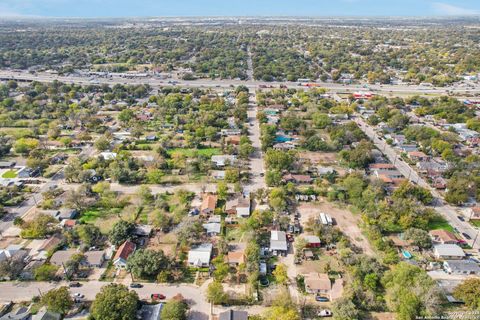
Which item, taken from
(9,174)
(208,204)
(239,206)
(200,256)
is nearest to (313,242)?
(239,206)

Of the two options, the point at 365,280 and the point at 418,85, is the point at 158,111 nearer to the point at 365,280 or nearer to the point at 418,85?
the point at 365,280

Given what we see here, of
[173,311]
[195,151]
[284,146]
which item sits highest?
[195,151]

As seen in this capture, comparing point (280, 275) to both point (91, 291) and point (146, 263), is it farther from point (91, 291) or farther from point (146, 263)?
point (91, 291)

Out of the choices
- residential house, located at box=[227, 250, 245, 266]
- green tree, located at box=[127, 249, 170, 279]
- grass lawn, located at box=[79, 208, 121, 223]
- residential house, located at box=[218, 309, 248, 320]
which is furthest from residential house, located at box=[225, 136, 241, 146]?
residential house, located at box=[218, 309, 248, 320]

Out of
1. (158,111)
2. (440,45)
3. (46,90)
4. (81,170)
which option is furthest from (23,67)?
(440,45)

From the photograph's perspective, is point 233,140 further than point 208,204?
Yes

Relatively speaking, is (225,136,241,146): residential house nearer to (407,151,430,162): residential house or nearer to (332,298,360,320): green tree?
(407,151,430,162): residential house

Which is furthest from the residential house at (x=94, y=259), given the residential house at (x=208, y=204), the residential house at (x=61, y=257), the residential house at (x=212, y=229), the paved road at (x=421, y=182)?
the paved road at (x=421, y=182)
